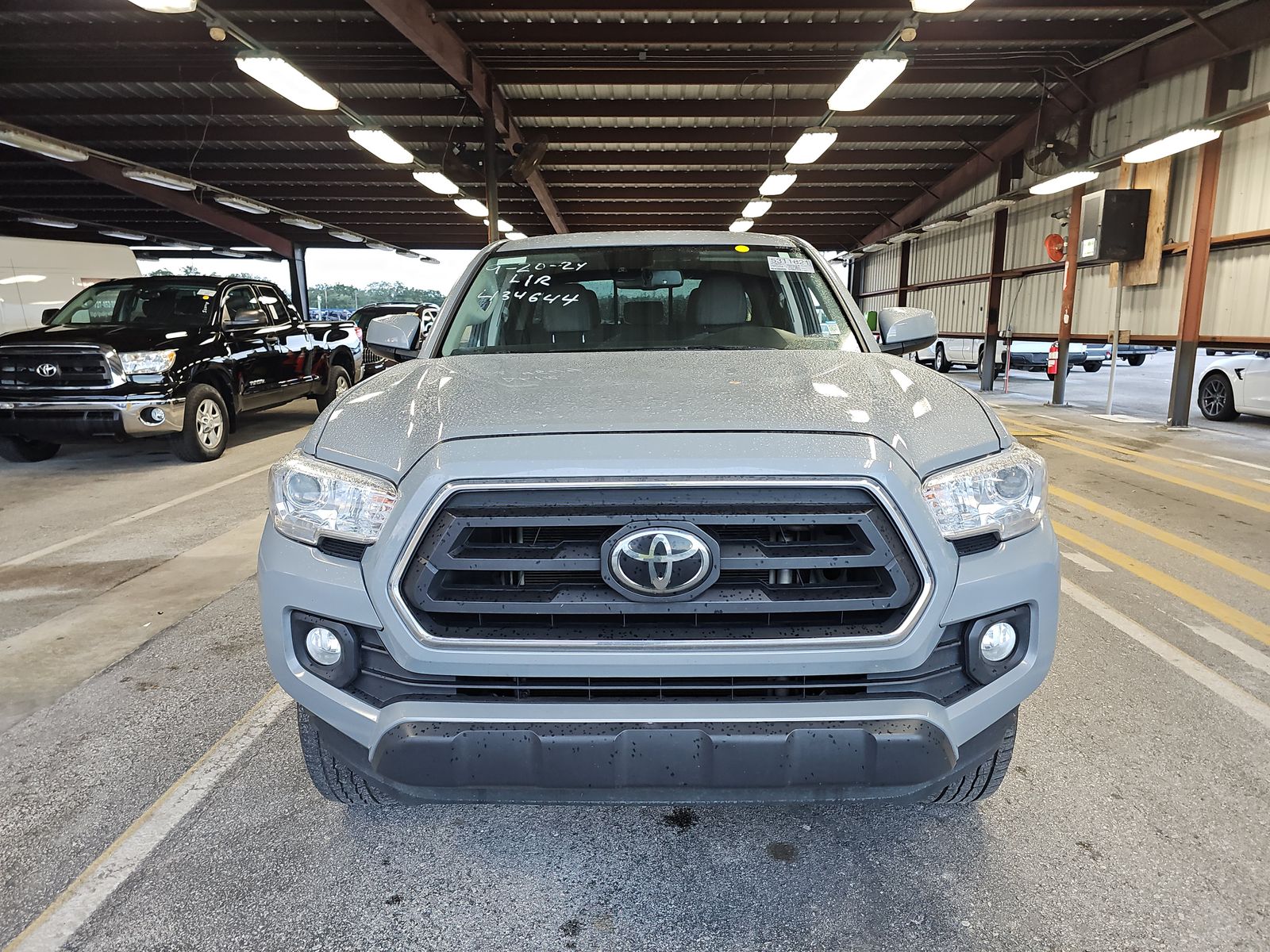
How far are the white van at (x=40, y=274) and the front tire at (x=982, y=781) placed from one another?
38.1 feet

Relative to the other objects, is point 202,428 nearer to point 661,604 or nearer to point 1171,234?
point 661,604

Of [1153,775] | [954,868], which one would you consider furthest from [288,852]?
[1153,775]

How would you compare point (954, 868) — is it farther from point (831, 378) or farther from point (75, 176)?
point (75, 176)

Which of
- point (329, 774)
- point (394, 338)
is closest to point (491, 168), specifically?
point (394, 338)


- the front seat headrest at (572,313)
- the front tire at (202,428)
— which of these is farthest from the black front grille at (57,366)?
the front seat headrest at (572,313)

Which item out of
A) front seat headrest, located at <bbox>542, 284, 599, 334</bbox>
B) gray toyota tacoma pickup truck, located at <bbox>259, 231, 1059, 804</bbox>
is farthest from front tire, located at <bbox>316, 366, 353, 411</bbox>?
gray toyota tacoma pickup truck, located at <bbox>259, 231, 1059, 804</bbox>

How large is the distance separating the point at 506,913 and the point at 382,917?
11.4 inches

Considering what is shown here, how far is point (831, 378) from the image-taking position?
217cm

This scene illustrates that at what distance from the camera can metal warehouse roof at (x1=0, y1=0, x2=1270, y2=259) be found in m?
9.57

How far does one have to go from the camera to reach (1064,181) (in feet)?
40.8

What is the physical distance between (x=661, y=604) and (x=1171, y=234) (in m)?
13.7

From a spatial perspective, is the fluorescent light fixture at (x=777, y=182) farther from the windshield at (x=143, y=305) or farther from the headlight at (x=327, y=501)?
the headlight at (x=327, y=501)

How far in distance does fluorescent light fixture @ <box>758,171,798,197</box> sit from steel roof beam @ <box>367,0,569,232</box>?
5.10 m

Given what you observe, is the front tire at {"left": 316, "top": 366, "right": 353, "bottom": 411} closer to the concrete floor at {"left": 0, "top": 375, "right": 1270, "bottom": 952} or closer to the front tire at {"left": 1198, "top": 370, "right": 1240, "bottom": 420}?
the concrete floor at {"left": 0, "top": 375, "right": 1270, "bottom": 952}
